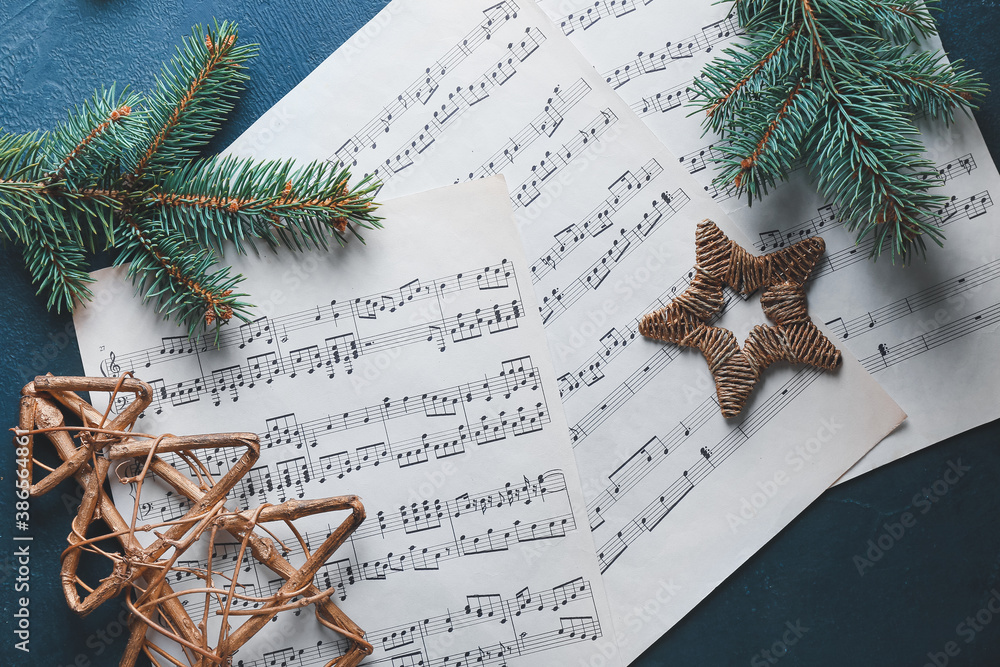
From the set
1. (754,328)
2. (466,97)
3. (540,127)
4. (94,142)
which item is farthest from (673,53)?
(94,142)

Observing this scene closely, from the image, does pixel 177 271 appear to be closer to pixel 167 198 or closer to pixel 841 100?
pixel 167 198

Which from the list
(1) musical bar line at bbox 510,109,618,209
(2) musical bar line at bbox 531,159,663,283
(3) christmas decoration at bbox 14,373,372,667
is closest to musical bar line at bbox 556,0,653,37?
(1) musical bar line at bbox 510,109,618,209

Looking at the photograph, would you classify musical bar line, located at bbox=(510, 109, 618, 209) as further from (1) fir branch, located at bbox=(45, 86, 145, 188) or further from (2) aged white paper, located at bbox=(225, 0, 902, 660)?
(1) fir branch, located at bbox=(45, 86, 145, 188)

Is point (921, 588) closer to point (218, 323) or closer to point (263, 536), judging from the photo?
point (263, 536)

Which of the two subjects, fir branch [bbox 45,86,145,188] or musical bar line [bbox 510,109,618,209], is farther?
musical bar line [bbox 510,109,618,209]

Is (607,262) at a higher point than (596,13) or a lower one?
lower

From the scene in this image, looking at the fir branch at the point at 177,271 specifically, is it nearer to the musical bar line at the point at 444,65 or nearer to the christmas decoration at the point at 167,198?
the christmas decoration at the point at 167,198

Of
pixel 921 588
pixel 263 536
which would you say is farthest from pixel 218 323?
pixel 921 588

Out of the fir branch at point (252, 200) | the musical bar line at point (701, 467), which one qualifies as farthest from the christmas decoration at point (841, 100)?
the fir branch at point (252, 200)
